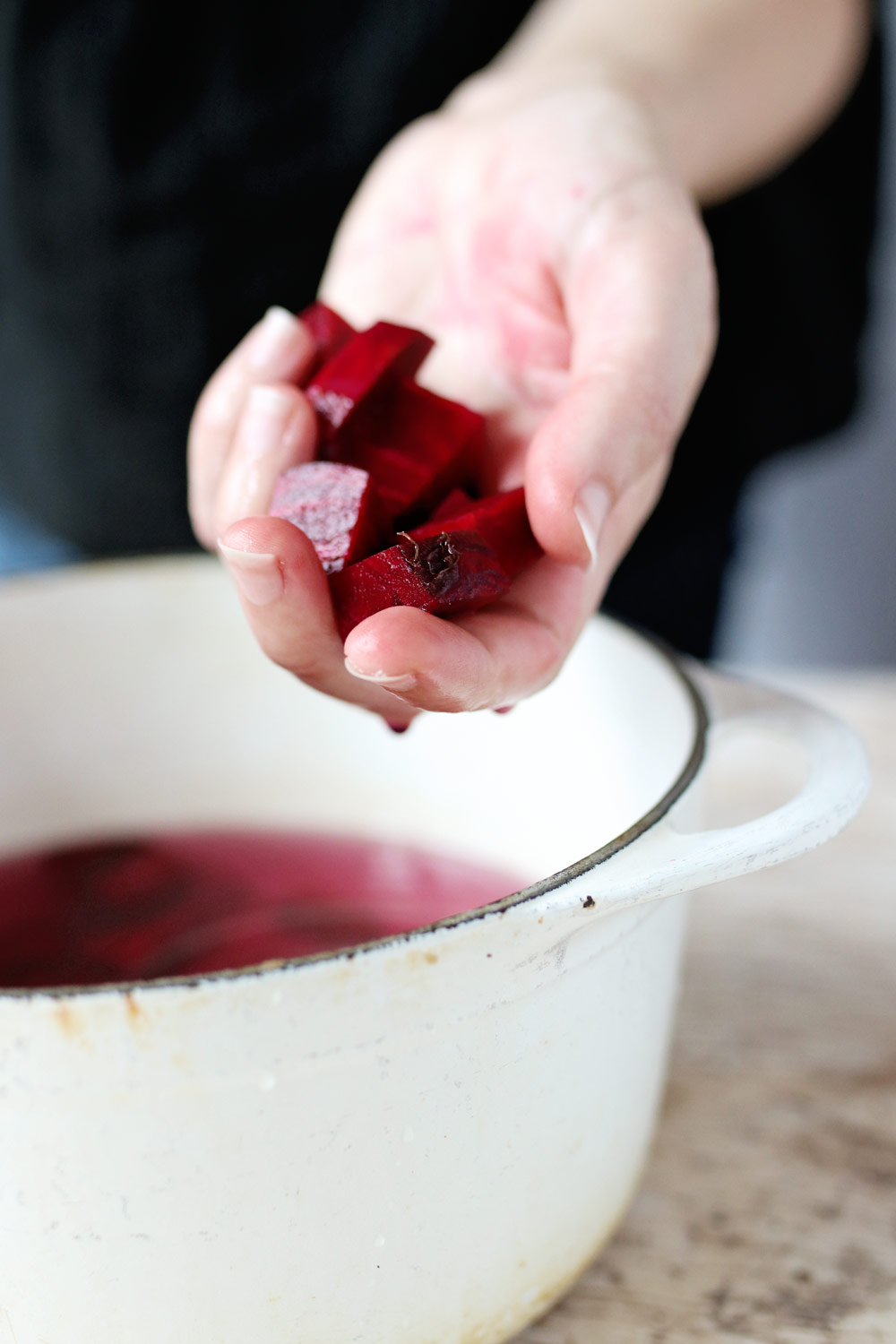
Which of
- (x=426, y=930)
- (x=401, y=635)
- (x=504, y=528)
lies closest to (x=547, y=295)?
(x=504, y=528)

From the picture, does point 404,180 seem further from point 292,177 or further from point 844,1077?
point 844,1077

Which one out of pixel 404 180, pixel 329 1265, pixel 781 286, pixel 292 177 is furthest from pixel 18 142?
pixel 329 1265

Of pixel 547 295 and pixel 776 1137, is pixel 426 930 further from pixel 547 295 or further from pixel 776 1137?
pixel 547 295

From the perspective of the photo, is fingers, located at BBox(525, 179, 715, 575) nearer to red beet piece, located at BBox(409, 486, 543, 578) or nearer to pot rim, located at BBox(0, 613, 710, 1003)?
red beet piece, located at BBox(409, 486, 543, 578)

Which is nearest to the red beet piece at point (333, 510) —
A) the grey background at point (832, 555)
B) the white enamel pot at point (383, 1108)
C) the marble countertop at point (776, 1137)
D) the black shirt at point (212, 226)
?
the white enamel pot at point (383, 1108)

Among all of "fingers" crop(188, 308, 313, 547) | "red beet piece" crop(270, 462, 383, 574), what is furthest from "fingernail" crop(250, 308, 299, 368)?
"red beet piece" crop(270, 462, 383, 574)

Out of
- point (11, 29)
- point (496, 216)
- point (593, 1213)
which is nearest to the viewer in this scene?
point (593, 1213)
